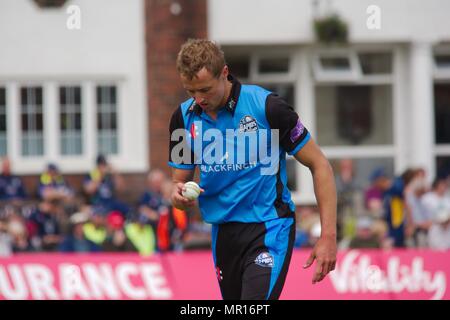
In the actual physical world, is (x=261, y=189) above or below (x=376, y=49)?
below

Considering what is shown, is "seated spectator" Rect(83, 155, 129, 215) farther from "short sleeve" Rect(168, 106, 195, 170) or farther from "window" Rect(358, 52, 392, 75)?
"short sleeve" Rect(168, 106, 195, 170)

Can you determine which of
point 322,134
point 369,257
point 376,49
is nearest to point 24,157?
point 322,134

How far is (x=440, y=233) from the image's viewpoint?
614 inches

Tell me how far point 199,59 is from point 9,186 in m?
12.5

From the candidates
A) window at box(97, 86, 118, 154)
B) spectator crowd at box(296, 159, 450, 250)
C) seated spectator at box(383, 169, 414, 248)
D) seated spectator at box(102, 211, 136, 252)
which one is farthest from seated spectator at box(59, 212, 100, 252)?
seated spectator at box(383, 169, 414, 248)

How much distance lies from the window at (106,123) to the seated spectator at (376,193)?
5.00 metres

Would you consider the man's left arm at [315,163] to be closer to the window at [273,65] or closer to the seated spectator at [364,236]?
the seated spectator at [364,236]

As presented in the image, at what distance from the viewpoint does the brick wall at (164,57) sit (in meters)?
19.0

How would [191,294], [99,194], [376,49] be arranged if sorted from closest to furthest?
[191,294] < [99,194] < [376,49]

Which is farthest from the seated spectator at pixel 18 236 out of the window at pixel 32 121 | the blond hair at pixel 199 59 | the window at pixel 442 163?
the blond hair at pixel 199 59

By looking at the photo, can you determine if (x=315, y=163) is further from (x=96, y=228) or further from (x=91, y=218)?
(x=91, y=218)

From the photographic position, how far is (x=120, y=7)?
62.0ft
